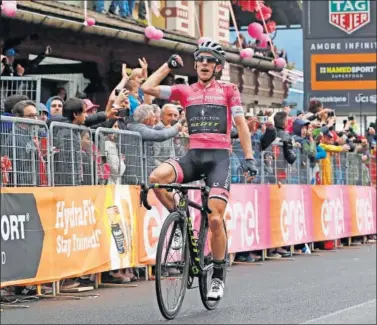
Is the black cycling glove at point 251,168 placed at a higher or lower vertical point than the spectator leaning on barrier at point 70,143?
lower

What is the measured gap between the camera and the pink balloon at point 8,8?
1892cm

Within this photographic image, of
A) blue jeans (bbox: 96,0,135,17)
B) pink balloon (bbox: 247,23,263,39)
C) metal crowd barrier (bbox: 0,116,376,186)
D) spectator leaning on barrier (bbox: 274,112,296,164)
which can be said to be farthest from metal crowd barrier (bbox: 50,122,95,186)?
pink balloon (bbox: 247,23,263,39)

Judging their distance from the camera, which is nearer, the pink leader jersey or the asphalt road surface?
the asphalt road surface

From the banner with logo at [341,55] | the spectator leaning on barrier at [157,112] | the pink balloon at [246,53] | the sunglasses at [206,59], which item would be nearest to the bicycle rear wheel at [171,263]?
the sunglasses at [206,59]

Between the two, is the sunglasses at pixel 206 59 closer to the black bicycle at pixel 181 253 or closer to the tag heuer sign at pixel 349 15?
the black bicycle at pixel 181 253

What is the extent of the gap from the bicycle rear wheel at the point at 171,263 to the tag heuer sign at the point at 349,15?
75.6ft

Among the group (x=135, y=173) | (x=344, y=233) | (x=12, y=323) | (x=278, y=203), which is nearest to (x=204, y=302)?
(x=12, y=323)

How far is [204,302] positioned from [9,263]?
181 centimetres

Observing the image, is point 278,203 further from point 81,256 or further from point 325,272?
point 81,256

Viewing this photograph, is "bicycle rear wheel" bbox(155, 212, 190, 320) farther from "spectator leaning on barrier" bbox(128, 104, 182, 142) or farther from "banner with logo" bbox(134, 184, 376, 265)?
"spectator leaning on barrier" bbox(128, 104, 182, 142)

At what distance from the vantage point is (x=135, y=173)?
1537 centimetres

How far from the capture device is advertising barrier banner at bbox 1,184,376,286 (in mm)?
12273

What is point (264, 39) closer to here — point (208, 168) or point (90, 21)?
point (90, 21)

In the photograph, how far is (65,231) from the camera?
43.3ft
